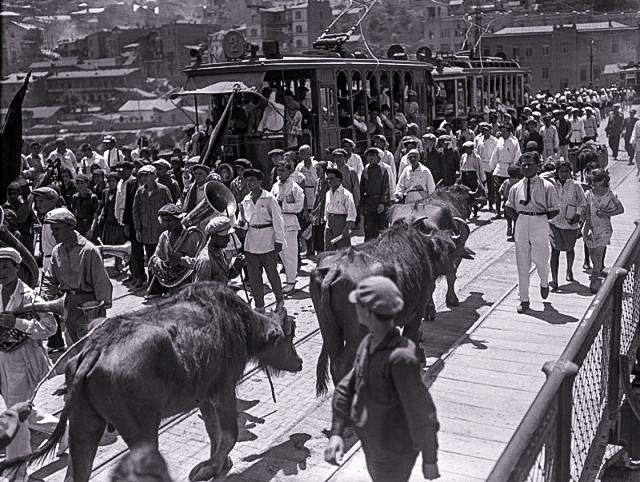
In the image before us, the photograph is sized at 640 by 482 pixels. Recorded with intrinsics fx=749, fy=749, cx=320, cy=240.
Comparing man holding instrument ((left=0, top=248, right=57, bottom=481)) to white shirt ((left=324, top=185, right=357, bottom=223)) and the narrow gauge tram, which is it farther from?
the narrow gauge tram

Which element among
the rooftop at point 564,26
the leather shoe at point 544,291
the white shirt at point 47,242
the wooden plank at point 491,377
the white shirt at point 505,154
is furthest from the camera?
the rooftop at point 564,26

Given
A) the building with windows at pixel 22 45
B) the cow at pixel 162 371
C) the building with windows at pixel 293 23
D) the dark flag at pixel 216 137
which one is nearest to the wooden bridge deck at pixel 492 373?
the cow at pixel 162 371

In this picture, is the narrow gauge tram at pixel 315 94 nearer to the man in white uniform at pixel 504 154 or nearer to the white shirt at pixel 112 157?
the white shirt at pixel 112 157

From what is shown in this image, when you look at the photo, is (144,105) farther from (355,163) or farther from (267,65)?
(355,163)

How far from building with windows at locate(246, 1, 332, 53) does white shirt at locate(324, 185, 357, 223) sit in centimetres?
5428

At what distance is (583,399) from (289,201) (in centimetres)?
576

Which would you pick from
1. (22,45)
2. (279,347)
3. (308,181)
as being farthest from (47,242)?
(22,45)

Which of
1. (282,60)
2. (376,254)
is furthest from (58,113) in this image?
(376,254)

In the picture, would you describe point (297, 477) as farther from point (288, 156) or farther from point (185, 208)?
point (288, 156)

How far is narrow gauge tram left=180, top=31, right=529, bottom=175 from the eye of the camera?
45.5 ft

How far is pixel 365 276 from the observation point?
5.96 meters

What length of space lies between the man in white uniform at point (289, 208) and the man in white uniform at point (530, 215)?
2.83 metres

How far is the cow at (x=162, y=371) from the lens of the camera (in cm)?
455

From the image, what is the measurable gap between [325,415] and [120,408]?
2.40 m
